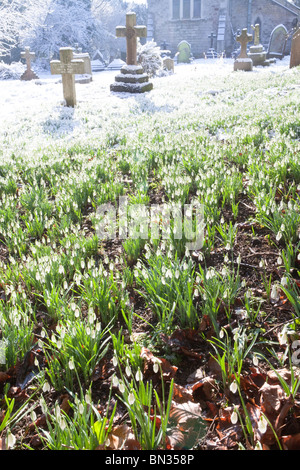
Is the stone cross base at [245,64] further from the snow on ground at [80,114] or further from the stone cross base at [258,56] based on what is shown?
the snow on ground at [80,114]

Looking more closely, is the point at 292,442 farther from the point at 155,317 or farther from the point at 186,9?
the point at 186,9

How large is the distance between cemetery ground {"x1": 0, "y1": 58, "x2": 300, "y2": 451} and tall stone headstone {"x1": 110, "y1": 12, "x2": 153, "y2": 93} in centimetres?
988

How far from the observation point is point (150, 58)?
69.7 ft

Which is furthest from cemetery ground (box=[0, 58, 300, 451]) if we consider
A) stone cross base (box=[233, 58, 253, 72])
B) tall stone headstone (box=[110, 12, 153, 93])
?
stone cross base (box=[233, 58, 253, 72])

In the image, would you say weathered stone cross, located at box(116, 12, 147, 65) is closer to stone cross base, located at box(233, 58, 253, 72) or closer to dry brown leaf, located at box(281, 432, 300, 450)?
stone cross base, located at box(233, 58, 253, 72)

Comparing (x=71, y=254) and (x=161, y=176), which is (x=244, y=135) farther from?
(x=71, y=254)

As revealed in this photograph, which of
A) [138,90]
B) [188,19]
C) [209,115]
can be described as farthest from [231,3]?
[209,115]

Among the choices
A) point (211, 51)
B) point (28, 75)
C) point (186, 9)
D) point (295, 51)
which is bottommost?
point (28, 75)

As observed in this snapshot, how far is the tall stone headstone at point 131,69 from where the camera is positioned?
45.0 feet

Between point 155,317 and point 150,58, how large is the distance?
21.9 meters

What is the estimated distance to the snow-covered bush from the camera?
2075cm

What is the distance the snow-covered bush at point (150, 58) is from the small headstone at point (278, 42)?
1203cm

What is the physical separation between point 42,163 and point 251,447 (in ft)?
15.0

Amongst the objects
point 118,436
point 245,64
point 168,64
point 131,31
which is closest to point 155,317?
point 118,436
